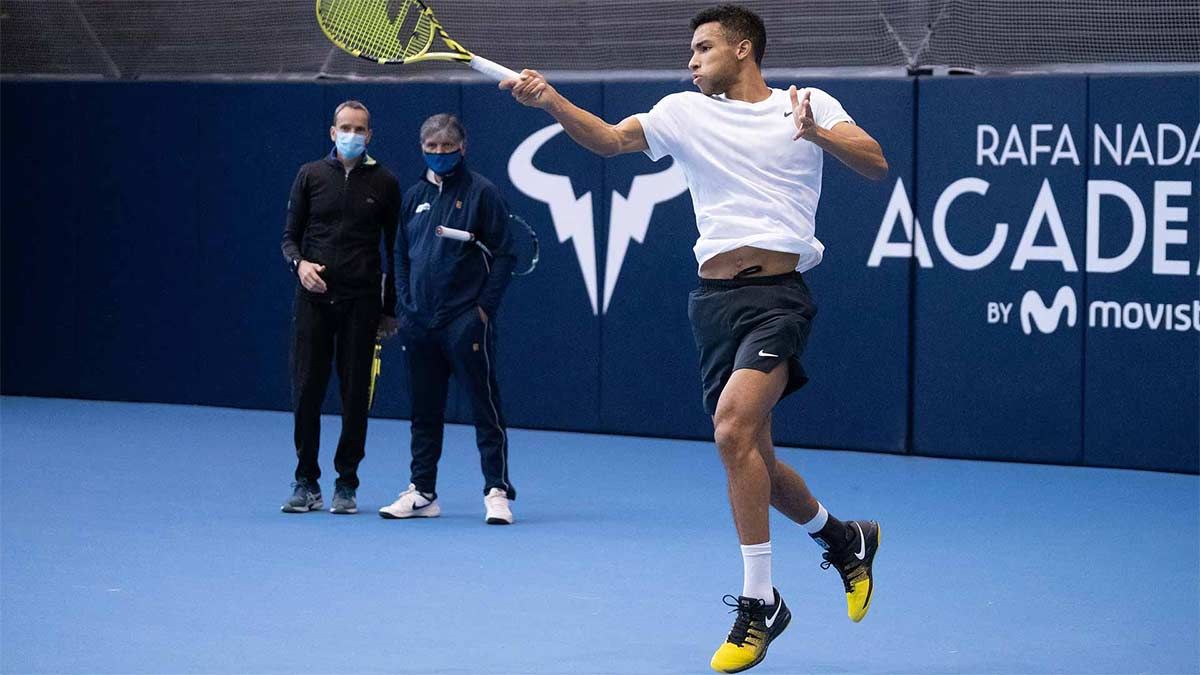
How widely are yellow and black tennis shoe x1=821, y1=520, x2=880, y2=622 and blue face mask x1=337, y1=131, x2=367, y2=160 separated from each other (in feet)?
12.0

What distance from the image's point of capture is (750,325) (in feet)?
20.6

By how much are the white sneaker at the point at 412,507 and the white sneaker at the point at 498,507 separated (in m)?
0.29

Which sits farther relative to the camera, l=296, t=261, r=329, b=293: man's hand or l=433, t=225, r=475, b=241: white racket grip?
l=296, t=261, r=329, b=293: man's hand

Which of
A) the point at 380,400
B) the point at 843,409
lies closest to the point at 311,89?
the point at 380,400

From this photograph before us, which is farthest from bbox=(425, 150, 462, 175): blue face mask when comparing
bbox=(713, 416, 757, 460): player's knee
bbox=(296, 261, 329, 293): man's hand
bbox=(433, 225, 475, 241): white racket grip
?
bbox=(713, 416, 757, 460): player's knee

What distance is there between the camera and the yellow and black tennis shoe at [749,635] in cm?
594

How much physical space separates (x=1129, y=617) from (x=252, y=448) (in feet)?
21.0

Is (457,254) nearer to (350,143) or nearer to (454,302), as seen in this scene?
(454,302)

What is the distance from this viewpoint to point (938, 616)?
22.6ft

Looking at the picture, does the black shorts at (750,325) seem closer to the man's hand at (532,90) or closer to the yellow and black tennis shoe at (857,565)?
the yellow and black tennis shoe at (857,565)

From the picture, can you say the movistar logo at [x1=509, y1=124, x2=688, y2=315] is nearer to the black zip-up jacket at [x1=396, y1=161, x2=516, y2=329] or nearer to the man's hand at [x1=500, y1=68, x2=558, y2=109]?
the black zip-up jacket at [x1=396, y1=161, x2=516, y2=329]

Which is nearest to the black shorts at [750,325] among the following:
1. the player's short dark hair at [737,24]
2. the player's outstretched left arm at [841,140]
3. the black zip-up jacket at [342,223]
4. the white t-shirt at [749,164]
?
the white t-shirt at [749,164]

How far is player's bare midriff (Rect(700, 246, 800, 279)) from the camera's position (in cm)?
632

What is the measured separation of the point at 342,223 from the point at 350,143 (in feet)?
1.30
